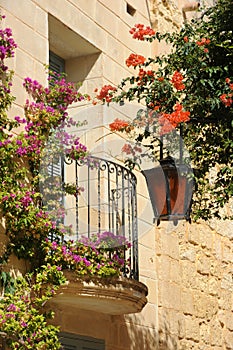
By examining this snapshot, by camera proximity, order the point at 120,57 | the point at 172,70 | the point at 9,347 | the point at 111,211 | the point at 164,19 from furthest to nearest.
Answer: the point at 164,19 < the point at 120,57 < the point at 111,211 < the point at 172,70 < the point at 9,347

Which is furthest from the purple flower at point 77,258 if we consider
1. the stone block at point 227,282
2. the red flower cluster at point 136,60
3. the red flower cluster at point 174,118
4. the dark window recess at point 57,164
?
the stone block at point 227,282

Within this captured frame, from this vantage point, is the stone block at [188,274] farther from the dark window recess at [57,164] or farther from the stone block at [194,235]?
the dark window recess at [57,164]

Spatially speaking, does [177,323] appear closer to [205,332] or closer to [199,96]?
[205,332]

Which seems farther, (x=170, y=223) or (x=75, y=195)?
(x=170, y=223)

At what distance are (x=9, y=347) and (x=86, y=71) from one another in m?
3.90

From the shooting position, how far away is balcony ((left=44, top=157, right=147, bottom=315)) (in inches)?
354

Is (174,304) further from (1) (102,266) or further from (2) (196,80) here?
(2) (196,80)

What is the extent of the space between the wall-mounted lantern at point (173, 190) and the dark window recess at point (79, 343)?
199 cm

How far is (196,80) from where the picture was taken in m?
8.84

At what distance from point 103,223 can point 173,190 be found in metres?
1.96

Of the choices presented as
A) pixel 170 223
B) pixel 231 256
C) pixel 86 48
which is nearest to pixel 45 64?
pixel 86 48

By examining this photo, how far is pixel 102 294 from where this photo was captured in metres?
9.02

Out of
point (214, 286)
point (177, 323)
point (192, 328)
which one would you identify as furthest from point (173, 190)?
point (214, 286)

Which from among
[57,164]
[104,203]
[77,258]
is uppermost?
[57,164]
